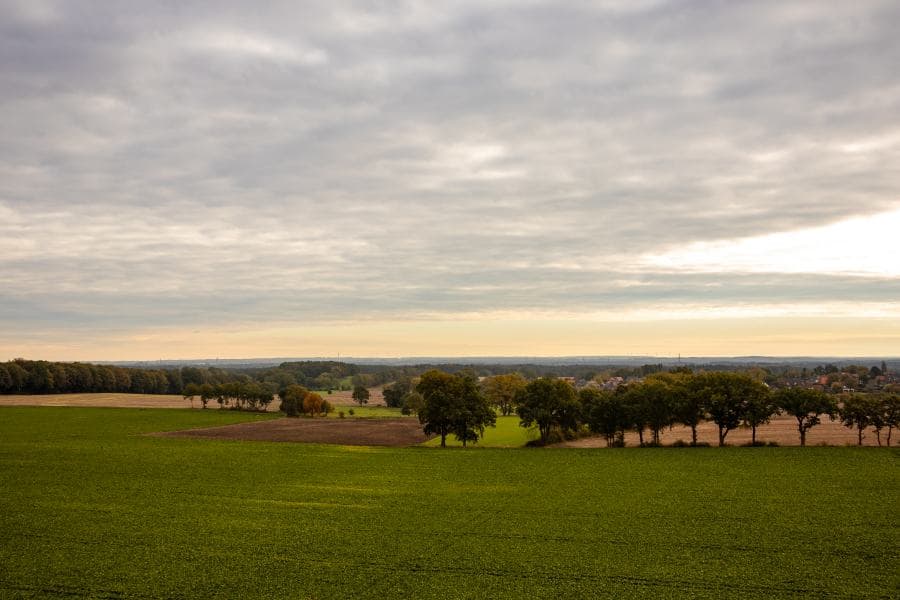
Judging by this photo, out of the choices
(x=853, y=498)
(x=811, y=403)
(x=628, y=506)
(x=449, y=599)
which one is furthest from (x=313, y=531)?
(x=811, y=403)

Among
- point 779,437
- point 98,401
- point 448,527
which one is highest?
point 448,527

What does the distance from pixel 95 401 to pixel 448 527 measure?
520 ft

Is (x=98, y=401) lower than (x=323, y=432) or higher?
higher

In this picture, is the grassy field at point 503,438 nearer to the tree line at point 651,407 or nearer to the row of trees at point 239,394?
the tree line at point 651,407

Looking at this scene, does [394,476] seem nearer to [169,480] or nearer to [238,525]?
[169,480]

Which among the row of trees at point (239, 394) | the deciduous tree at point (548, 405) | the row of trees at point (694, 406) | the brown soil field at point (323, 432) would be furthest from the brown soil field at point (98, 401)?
the row of trees at point (694, 406)

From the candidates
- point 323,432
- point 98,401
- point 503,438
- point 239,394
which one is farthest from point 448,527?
point 98,401

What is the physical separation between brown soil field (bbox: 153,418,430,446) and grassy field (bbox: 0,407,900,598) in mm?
29333

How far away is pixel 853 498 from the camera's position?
45.5 metres

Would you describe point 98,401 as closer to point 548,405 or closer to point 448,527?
point 548,405

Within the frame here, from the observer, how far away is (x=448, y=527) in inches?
1458

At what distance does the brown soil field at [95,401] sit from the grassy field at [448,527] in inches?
3801

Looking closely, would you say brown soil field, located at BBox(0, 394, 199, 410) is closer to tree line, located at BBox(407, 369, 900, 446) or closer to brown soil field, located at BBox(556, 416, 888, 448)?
tree line, located at BBox(407, 369, 900, 446)

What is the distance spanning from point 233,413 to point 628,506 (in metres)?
128
